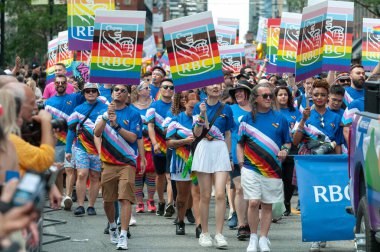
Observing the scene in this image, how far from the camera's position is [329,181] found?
11859 millimetres

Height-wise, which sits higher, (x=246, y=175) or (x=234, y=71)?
(x=246, y=175)

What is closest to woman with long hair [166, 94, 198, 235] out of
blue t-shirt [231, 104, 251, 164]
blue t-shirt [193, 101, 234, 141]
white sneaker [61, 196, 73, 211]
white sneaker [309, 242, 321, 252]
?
blue t-shirt [193, 101, 234, 141]

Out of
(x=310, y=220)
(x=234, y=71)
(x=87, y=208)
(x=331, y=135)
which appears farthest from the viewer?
(x=234, y=71)

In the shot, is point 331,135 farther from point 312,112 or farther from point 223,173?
point 223,173

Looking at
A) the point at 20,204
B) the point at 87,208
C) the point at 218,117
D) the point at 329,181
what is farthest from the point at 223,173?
the point at 20,204

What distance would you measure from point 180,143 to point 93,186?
2.66m

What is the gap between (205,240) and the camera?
12844 millimetres

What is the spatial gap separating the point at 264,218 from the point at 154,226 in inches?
119

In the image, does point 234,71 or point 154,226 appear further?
point 234,71

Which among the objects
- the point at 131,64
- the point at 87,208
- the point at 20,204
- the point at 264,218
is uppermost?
the point at 20,204

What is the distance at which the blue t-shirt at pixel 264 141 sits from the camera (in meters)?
12.1

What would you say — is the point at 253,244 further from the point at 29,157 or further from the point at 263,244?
the point at 29,157

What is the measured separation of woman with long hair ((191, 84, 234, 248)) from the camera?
1277 cm

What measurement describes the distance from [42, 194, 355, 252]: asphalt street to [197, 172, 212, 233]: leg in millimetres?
285
